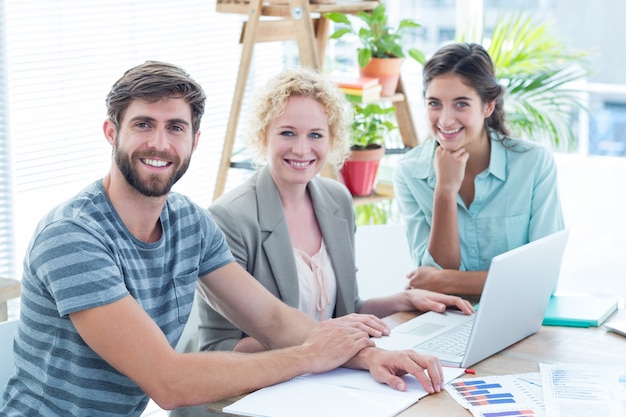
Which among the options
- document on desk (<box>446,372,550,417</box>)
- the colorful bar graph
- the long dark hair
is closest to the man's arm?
document on desk (<box>446,372,550,417</box>)

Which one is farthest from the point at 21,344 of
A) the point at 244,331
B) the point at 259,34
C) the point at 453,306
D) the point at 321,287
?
the point at 259,34

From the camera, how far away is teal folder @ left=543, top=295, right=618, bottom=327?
223 cm

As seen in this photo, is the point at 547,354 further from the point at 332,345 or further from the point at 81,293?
the point at 81,293

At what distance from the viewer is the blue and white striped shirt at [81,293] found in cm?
172

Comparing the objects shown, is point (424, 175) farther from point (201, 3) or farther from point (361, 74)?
point (201, 3)

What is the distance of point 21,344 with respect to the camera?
1.88 metres

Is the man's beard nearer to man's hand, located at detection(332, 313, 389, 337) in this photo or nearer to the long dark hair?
man's hand, located at detection(332, 313, 389, 337)

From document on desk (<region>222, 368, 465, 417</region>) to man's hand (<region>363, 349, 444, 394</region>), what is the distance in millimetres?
16

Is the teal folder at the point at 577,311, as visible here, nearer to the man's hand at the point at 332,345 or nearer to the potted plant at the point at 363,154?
the man's hand at the point at 332,345

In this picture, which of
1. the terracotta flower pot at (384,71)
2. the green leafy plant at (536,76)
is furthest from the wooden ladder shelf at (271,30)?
the green leafy plant at (536,76)

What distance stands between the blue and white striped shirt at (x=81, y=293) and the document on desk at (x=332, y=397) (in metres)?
0.32

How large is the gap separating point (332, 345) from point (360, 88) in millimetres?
1762

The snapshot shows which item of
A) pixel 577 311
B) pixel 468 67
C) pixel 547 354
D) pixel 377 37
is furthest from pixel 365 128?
pixel 547 354

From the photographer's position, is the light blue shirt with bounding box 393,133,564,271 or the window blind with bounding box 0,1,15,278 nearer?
the light blue shirt with bounding box 393,133,564,271
